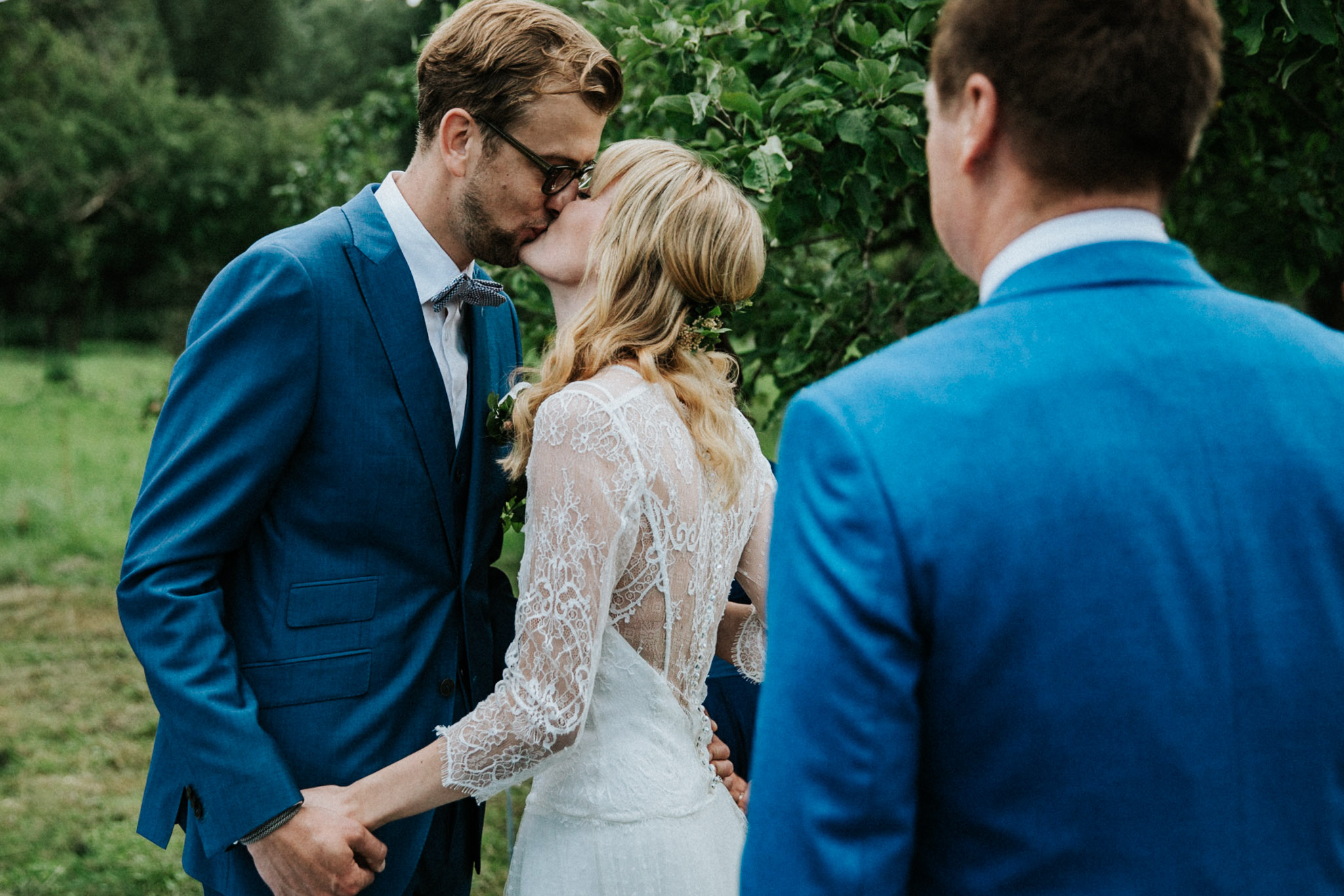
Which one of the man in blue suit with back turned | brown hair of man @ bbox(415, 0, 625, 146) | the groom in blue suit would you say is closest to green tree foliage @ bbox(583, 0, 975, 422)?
brown hair of man @ bbox(415, 0, 625, 146)

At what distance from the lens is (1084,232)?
3.62ft

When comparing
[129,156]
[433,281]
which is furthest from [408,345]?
[129,156]

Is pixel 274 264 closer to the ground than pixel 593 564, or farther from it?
farther from it

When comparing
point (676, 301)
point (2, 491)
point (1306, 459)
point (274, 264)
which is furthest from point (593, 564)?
point (2, 491)

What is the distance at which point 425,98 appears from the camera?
A: 2344mm

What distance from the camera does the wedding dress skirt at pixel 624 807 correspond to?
195cm

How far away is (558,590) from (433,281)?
0.77m

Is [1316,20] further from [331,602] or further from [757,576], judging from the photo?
[331,602]

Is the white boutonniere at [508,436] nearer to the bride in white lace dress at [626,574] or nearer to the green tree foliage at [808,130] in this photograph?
the bride in white lace dress at [626,574]

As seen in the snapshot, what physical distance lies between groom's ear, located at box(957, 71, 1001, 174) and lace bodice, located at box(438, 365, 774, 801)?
0.83 m

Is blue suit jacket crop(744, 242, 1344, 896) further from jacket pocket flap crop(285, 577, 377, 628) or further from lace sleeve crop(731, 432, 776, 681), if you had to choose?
jacket pocket flap crop(285, 577, 377, 628)

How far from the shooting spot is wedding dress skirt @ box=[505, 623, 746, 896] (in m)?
1.95

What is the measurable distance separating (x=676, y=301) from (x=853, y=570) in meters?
1.03

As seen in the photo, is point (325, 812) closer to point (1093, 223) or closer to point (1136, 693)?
point (1136, 693)
